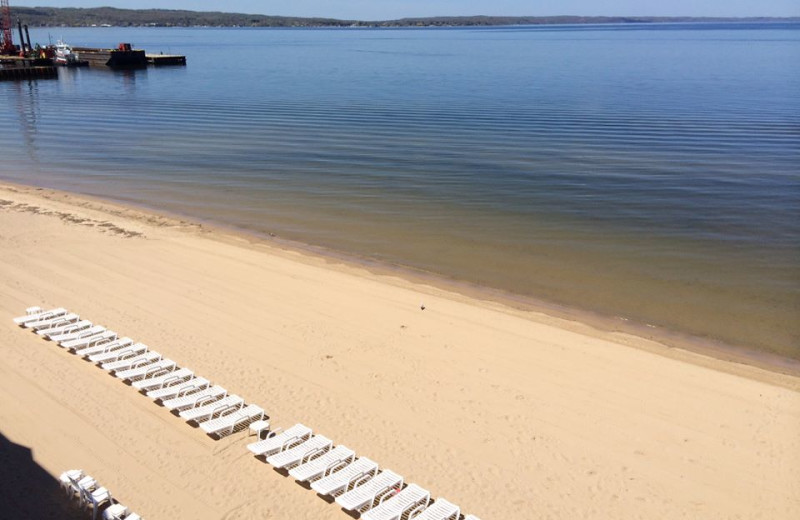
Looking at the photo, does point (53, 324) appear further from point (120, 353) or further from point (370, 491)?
point (370, 491)

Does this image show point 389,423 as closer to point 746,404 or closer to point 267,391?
point 267,391

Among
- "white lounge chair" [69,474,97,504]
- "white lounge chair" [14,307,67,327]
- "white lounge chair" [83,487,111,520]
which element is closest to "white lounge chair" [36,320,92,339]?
"white lounge chair" [14,307,67,327]

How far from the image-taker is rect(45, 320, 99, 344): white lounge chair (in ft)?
37.4

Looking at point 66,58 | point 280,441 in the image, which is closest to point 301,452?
point 280,441

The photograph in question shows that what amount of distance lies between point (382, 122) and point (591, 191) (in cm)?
1724

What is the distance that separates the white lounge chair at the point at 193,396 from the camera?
31.1 ft

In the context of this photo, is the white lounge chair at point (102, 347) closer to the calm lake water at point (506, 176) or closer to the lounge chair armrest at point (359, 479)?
the lounge chair armrest at point (359, 479)

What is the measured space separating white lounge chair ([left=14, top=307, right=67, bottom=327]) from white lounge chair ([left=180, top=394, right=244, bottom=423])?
4.73 meters

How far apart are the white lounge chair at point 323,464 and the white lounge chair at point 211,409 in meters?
1.77

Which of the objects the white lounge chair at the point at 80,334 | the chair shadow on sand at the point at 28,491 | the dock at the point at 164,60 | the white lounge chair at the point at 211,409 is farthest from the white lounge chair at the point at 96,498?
the dock at the point at 164,60

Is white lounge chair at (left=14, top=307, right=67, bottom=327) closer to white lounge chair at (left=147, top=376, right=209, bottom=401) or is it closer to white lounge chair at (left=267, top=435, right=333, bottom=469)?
white lounge chair at (left=147, top=376, right=209, bottom=401)

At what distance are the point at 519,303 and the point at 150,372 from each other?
805cm

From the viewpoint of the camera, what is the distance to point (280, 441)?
8602mm

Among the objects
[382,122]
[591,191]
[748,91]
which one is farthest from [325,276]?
[748,91]
